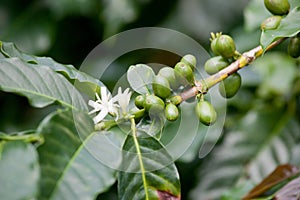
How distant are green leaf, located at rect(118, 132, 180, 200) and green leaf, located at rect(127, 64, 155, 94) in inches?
2.6

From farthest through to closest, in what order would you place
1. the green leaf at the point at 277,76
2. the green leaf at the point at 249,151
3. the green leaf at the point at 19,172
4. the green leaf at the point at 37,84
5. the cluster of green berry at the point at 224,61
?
the green leaf at the point at 277,76 → the green leaf at the point at 249,151 → the cluster of green berry at the point at 224,61 → the green leaf at the point at 37,84 → the green leaf at the point at 19,172

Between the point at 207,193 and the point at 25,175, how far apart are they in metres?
0.90

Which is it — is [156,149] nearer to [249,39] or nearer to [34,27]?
[249,39]

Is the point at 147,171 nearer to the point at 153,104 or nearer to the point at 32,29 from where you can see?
the point at 153,104

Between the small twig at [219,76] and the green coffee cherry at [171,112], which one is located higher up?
the small twig at [219,76]

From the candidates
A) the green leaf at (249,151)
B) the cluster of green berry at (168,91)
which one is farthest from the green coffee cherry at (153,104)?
the green leaf at (249,151)

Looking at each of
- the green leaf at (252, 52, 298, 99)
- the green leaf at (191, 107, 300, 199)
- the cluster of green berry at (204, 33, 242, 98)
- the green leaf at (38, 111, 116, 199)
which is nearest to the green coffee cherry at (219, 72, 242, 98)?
the cluster of green berry at (204, 33, 242, 98)

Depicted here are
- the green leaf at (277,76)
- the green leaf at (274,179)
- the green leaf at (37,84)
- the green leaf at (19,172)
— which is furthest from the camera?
the green leaf at (277,76)

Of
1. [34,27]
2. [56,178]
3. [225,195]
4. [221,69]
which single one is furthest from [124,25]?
[56,178]

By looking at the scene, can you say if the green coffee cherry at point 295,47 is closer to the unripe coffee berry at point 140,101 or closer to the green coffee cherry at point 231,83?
the green coffee cherry at point 231,83

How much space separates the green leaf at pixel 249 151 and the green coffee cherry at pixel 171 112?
0.67 meters

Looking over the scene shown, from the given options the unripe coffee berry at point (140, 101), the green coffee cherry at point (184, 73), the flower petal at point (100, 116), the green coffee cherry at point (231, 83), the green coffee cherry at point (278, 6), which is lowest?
the flower petal at point (100, 116)

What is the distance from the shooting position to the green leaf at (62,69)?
0.70m

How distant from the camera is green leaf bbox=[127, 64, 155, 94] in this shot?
0.71 meters
